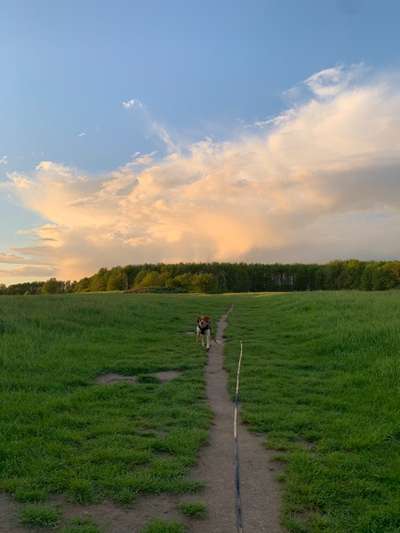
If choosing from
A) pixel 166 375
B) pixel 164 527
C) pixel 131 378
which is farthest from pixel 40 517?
pixel 166 375

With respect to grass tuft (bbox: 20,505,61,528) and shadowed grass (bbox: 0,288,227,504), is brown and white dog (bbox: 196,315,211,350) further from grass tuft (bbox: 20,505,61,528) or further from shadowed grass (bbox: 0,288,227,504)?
grass tuft (bbox: 20,505,61,528)

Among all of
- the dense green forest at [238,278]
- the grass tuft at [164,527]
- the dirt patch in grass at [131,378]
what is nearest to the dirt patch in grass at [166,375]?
the dirt patch in grass at [131,378]

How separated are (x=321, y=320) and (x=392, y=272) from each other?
109 metres

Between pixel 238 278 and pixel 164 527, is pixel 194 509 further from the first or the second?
pixel 238 278

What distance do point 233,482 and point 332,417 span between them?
3.95 meters

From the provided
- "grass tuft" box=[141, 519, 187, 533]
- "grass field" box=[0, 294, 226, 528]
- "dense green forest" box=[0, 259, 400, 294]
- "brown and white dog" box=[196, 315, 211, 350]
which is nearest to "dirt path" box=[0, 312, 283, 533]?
"grass tuft" box=[141, 519, 187, 533]

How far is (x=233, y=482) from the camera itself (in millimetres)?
7109

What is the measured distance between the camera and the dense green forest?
124 meters

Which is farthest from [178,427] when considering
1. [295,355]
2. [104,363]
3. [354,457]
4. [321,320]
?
[321,320]

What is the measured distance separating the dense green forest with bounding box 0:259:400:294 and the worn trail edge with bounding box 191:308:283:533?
101736mm

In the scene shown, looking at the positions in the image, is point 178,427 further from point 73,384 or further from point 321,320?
point 321,320

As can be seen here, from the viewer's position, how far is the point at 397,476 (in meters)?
7.24

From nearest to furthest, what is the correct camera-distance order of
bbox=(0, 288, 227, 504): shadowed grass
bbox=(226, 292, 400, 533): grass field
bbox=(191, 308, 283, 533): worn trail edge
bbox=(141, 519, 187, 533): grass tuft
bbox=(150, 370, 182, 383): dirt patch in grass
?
bbox=(141, 519, 187, 533): grass tuft, bbox=(191, 308, 283, 533): worn trail edge, bbox=(226, 292, 400, 533): grass field, bbox=(0, 288, 227, 504): shadowed grass, bbox=(150, 370, 182, 383): dirt patch in grass

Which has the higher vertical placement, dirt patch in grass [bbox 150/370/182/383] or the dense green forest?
the dense green forest
